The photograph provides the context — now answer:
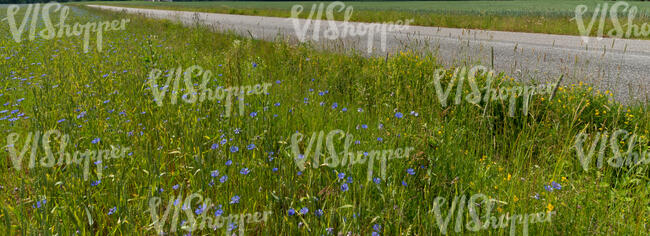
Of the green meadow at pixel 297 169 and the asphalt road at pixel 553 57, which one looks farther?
the asphalt road at pixel 553 57

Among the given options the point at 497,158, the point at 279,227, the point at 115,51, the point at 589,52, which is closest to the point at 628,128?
the point at 497,158

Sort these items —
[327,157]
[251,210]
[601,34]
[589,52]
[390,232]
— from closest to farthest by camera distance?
1. [390,232]
2. [251,210]
3. [327,157]
4. [589,52]
5. [601,34]

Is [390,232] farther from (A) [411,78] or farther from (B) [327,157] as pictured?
(A) [411,78]

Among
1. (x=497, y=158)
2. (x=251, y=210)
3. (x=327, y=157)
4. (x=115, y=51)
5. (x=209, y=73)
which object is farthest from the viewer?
(x=115, y=51)

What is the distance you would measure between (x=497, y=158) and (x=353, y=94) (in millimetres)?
1891

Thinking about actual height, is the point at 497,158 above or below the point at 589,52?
below

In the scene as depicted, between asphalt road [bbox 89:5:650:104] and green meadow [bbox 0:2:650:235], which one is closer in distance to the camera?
green meadow [bbox 0:2:650:235]

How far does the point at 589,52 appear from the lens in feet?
25.8

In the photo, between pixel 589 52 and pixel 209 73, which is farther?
pixel 589 52

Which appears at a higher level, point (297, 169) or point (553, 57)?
point (553, 57)

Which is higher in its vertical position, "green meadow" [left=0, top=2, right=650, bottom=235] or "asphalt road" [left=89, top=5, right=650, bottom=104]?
"asphalt road" [left=89, top=5, right=650, bottom=104]

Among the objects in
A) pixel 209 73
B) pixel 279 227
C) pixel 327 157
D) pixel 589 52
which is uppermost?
pixel 589 52

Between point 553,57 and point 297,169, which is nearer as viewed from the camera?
point 297,169

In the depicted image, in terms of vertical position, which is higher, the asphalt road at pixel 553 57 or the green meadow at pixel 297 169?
the asphalt road at pixel 553 57
